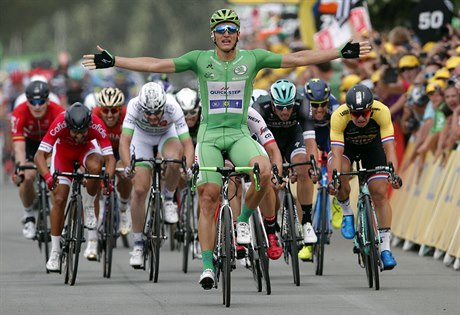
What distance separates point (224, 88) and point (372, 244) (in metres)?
1.92

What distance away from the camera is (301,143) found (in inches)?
643

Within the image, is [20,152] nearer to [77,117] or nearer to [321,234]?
[77,117]

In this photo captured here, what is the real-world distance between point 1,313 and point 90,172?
3.44m

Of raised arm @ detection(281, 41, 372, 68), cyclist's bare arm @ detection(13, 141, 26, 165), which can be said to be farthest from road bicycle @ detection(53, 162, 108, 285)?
raised arm @ detection(281, 41, 372, 68)

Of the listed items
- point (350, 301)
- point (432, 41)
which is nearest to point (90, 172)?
point (350, 301)

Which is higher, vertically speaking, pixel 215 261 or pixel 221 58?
pixel 221 58

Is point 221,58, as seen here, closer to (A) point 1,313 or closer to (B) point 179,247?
(A) point 1,313

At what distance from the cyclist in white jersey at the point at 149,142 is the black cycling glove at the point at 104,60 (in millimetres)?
2092

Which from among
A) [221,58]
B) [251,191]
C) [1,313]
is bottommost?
[1,313]

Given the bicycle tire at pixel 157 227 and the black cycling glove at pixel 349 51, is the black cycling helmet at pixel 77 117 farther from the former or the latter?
the black cycling glove at pixel 349 51

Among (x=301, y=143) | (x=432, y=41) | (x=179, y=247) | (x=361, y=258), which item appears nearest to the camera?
(x=361, y=258)

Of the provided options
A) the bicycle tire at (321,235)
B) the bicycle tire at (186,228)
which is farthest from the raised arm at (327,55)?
the bicycle tire at (186,228)

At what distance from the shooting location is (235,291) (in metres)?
14.6

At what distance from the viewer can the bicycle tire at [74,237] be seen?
15.3 m
